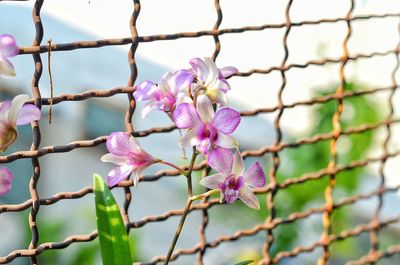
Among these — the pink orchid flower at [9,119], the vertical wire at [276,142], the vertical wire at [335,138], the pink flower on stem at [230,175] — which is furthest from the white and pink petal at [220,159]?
the vertical wire at [335,138]

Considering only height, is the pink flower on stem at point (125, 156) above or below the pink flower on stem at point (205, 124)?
below

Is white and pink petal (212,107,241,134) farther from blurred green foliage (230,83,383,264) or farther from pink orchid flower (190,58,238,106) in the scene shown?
blurred green foliage (230,83,383,264)

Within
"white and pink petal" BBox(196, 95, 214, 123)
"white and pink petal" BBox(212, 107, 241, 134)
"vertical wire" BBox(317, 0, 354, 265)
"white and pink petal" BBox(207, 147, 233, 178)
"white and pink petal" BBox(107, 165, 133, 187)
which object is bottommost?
"vertical wire" BBox(317, 0, 354, 265)

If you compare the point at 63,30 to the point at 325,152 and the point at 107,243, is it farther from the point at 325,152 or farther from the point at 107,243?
the point at 107,243

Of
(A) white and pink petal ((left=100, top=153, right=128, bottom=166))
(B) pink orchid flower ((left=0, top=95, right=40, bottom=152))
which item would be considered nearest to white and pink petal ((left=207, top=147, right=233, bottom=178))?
(A) white and pink petal ((left=100, top=153, right=128, bottom=166))

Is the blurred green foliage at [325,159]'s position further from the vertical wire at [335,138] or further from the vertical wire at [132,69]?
the vertical wire at [132,69]

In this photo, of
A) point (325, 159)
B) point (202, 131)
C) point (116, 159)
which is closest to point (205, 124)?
point (202, 131)
